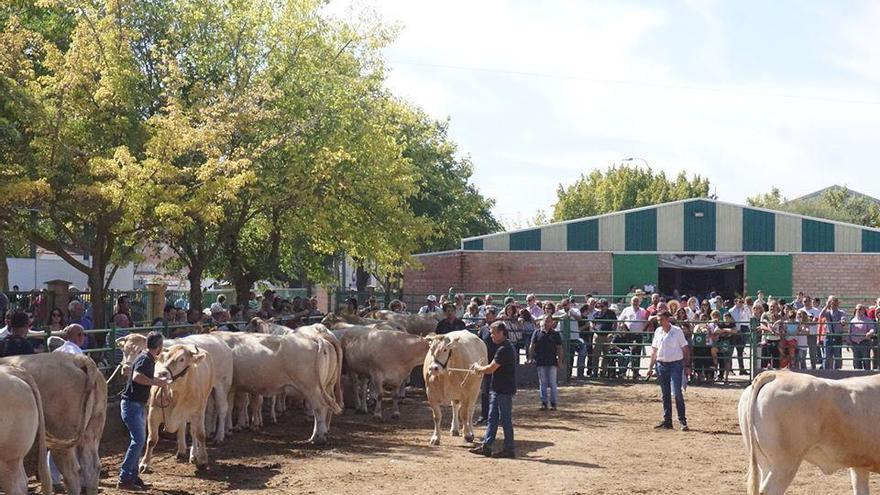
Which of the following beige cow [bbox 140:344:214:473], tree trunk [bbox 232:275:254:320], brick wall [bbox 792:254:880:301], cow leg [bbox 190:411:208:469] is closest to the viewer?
beige cow [bbox 140:344:214:473]

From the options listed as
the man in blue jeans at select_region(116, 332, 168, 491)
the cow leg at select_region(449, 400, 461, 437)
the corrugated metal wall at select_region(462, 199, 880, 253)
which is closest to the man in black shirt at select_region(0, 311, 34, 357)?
the man in blue jeans at select_region(116, 332, 168, 491)

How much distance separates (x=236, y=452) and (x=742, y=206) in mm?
29575

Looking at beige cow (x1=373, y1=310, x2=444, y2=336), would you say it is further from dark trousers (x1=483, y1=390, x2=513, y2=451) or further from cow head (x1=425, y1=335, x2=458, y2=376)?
dark trousers (x1=483, y1=390, x2=513, y2=451)

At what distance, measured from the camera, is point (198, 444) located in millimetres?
13281

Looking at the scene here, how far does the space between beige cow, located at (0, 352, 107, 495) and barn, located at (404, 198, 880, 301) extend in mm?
29416

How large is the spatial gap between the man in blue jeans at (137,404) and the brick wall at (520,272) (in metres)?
29.2

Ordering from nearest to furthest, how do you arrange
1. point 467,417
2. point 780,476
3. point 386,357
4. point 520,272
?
point 780,476 → point 467,417 → point 386,357 → point 520,272

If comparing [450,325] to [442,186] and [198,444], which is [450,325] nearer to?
[198,444]

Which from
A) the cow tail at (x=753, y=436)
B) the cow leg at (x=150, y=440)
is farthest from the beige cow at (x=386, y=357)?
the cow tail at (x=753, y=436)

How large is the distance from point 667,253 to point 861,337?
1731 cm

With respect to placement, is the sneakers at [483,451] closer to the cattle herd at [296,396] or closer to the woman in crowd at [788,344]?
the cattle herd at [296,396]

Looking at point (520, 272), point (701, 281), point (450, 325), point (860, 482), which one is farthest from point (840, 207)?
point (860, 482)

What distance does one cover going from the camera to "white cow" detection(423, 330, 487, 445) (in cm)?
1573

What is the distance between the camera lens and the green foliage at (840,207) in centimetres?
8156
